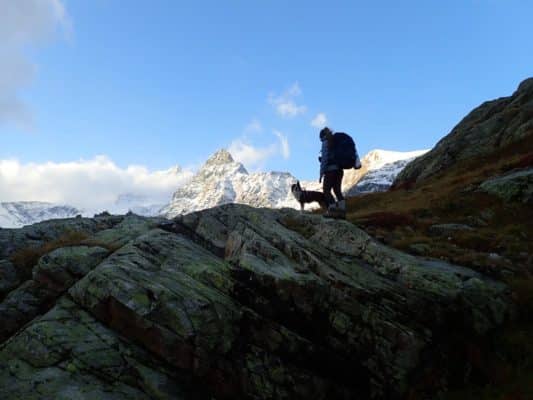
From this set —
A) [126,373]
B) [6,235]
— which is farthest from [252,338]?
[6,235]

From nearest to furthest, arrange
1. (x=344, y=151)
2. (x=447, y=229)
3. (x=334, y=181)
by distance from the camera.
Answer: (x=344, y=151), (x=334, y=181), (x=447, y=229)

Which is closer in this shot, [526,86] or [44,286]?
[44,286]

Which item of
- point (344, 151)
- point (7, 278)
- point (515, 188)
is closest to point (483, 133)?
point (515, 188)

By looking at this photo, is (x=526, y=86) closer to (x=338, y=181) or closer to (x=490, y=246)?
(x=490, y=246)

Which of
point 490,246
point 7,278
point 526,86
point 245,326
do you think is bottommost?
point 245,326

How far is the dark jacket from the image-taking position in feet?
52.7

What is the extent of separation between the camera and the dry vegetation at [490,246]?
859cm

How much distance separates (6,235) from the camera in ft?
51.2

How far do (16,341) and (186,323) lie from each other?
3420mm

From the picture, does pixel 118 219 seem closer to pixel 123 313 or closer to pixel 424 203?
pixel 123 313

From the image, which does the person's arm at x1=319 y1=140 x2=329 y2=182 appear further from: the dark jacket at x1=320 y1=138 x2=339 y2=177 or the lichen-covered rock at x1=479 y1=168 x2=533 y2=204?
the lichen-covered rock at x1=479 y1=168 x2=533 y2=204

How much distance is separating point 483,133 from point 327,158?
120ft

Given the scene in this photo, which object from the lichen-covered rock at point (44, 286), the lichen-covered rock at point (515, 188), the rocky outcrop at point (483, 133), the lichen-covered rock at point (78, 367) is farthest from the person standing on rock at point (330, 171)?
the rocky outcrop at point (483, 133)

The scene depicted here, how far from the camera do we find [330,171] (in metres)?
16.2
